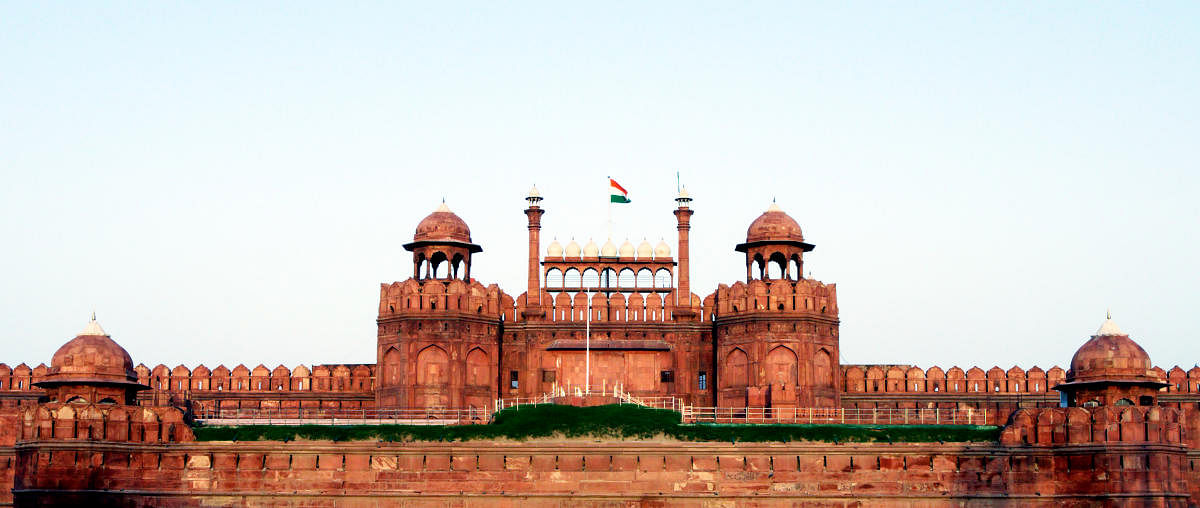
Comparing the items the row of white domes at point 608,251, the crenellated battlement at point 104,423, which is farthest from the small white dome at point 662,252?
the crenellated battlement at point 104,423

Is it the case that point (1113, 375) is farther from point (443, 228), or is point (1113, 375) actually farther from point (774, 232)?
point (443, 228)

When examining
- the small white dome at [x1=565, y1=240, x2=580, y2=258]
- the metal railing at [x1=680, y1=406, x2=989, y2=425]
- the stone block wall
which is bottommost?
the stone block wall

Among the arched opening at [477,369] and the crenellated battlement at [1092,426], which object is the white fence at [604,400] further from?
the crenellated battlement at [1092,426]

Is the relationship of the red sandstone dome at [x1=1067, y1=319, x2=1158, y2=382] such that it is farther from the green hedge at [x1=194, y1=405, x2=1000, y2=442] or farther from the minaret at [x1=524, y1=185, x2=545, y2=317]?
the minaret at [x1=524, y1=185, x2=545, y2=317]

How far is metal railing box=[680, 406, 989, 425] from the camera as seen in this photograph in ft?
268

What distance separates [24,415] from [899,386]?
145ft

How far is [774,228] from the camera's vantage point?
285ft

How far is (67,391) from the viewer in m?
77.9

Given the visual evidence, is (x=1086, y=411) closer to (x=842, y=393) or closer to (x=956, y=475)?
(x=956, y=475)

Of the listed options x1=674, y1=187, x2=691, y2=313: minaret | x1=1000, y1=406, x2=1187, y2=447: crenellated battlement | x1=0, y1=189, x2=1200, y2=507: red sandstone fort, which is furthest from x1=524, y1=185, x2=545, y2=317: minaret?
x1=1000, y1=406, x2=1187, y2=447: crenellated battlement

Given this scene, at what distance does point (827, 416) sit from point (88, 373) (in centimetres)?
3530

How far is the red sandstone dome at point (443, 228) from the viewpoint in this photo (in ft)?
285

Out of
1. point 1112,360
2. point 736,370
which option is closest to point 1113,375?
point 1112,360

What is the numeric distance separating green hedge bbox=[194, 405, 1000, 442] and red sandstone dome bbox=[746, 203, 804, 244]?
1315cm
